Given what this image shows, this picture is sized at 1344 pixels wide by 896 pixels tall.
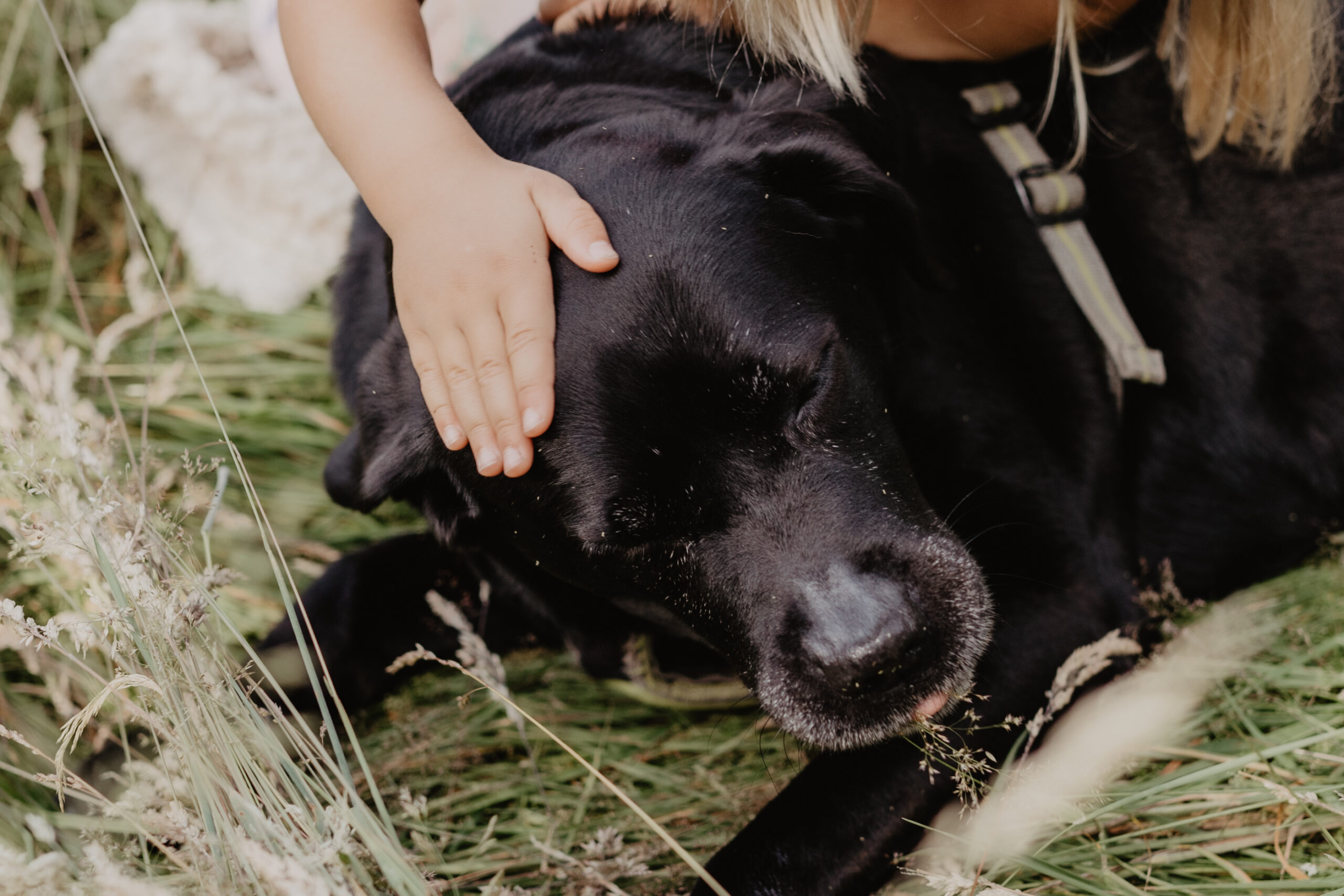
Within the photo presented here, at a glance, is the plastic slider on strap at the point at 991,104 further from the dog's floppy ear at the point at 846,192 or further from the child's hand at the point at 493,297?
the child's hand at the point at 493,297

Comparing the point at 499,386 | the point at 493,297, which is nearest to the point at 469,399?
the point at 499,386

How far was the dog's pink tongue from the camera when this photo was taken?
1.62m

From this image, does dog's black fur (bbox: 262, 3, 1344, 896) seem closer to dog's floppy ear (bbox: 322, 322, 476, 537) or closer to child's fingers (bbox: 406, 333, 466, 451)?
dog's floppy ear (bbox: 322, 322, 476, 537)

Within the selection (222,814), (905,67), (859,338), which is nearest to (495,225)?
(859,338)

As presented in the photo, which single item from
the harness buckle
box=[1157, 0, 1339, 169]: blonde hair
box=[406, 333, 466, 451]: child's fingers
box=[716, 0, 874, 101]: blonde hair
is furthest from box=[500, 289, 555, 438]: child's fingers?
box=[1157, 0, 1339, 169]: blonde hair

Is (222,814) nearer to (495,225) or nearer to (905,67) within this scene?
(495,225)

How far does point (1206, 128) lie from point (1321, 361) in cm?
60

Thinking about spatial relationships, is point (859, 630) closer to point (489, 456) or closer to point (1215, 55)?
point (489, 456)

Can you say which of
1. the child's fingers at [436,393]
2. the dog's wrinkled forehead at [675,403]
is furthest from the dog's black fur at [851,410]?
the child's fingers at [436,393]

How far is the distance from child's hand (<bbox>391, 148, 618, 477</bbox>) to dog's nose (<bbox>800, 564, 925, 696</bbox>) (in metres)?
0.50

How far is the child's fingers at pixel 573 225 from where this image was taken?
61.0 inches

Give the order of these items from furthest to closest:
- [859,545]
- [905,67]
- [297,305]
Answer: [297,305] → [905,67] → [859,545]

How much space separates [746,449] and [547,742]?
0.99 m

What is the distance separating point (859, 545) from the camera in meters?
1.59
